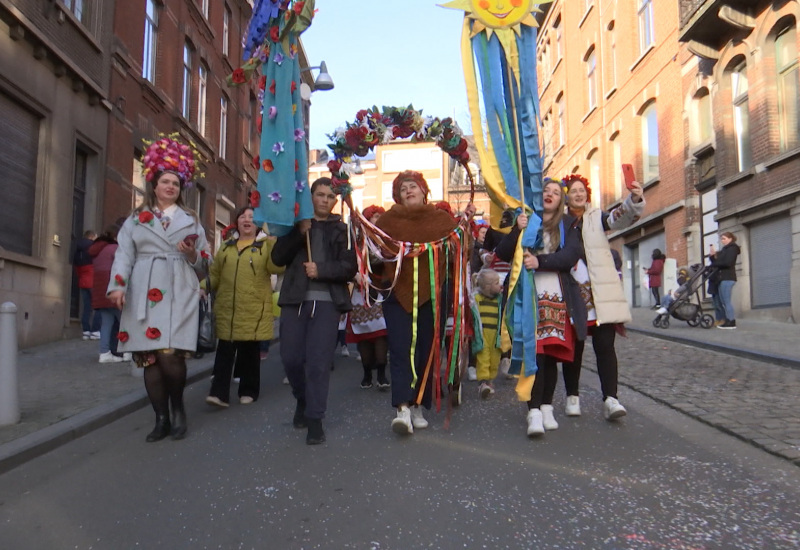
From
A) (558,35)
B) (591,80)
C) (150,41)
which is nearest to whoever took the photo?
(150,41)

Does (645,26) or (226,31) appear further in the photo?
(226,31)

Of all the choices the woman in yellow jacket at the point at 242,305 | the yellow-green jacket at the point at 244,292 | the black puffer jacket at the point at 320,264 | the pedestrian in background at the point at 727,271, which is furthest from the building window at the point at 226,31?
the black puffer jacket at the point at 320,264

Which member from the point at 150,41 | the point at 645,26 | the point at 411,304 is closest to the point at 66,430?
the point at 411,304

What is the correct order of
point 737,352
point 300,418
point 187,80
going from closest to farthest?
point 300,418, point 737,352, point 187,80

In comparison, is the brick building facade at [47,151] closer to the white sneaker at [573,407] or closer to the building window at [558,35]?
the white sneaker at [573,407]

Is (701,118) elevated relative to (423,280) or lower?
elevated

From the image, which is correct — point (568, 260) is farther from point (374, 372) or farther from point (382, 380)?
point (374, 372)

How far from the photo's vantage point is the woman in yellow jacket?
5.70 meters

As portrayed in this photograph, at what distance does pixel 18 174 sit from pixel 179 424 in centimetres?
746

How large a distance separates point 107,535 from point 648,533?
92.7 inches

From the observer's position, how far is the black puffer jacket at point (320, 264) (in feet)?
15.1

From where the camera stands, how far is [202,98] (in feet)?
65.7

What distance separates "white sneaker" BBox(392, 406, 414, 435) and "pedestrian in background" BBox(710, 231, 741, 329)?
10.2m

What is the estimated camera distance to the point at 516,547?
8.79 ft
